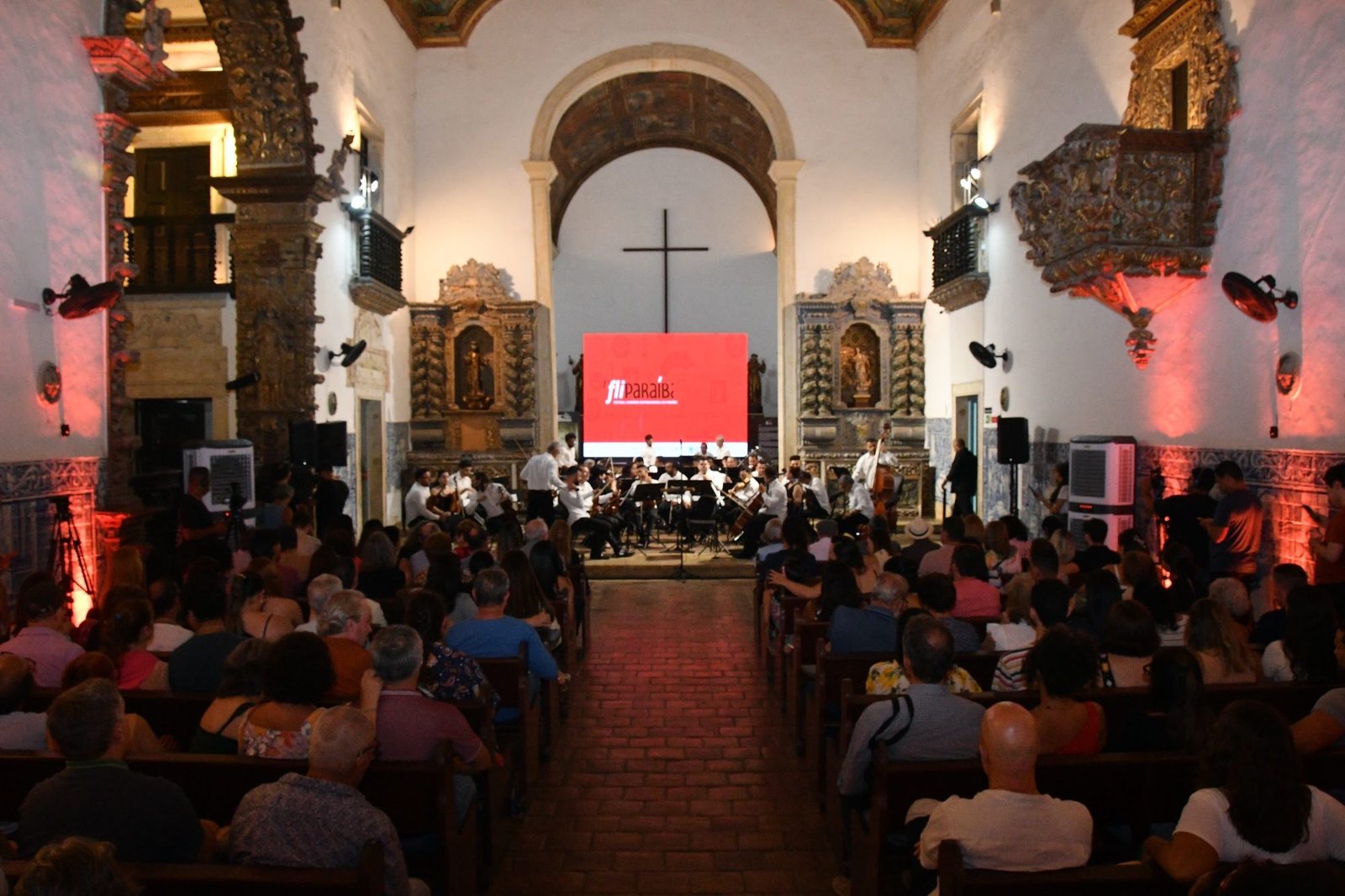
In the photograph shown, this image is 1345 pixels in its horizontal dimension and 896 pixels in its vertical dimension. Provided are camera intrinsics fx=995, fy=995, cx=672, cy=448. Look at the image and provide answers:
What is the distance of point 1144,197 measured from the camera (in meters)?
8.53

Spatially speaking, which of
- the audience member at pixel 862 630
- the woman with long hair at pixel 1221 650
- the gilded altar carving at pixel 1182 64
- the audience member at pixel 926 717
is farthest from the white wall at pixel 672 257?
the audience member at pixel 926 717

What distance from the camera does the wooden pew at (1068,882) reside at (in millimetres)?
2514

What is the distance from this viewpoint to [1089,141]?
28.2 feet

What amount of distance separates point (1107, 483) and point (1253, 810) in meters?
7.85

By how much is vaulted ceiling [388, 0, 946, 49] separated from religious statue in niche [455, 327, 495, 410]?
5143 millimetres

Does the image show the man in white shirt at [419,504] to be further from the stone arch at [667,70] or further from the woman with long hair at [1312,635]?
the woman with long hair at [1312,635]

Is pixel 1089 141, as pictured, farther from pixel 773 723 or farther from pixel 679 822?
pixel 679 822

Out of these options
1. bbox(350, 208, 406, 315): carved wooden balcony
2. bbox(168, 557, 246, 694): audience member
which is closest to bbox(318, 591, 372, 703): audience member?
bbox(168, 557, 246, 694): audience member

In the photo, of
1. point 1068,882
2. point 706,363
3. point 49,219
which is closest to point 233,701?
point 1068,882

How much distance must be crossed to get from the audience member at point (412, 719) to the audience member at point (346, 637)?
51 centimetres

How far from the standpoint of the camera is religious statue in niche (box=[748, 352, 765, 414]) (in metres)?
24.5

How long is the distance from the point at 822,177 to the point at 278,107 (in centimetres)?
972

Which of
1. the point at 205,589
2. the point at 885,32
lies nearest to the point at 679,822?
the point at 205,589

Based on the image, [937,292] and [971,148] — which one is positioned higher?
[971,148]
